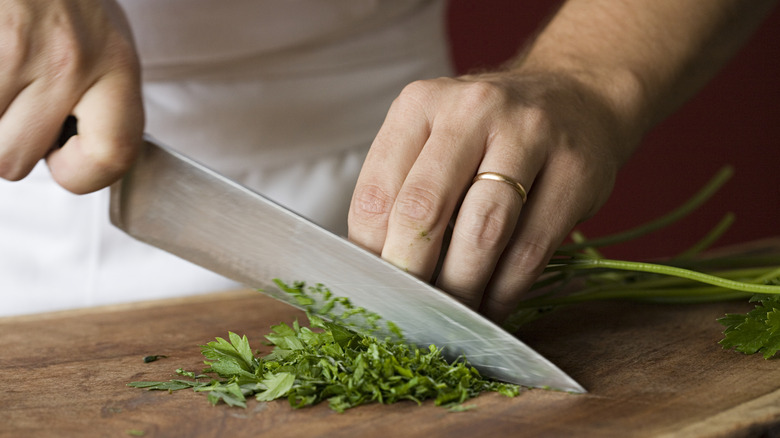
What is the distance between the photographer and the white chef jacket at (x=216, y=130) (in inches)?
57.3

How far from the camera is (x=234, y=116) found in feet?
4.95

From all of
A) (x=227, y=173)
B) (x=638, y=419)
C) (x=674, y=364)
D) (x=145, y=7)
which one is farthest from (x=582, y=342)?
(x=145, y=7)

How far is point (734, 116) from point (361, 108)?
2.66 m

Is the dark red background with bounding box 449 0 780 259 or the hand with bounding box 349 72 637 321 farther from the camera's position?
the dark red background with bounding box 449 0 780 259

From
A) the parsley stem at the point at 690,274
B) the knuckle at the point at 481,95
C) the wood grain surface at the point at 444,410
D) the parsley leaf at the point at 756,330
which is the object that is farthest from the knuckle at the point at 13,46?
the parsley leaf at the point at 756,330

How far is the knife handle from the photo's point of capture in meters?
0.94

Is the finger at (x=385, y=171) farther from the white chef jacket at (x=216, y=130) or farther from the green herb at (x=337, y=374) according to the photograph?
the white chef jacket at (x=216, y=130)

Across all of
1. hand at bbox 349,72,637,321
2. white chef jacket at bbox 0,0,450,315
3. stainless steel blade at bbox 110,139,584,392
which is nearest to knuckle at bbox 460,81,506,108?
hand at bbox 349,72,637,321

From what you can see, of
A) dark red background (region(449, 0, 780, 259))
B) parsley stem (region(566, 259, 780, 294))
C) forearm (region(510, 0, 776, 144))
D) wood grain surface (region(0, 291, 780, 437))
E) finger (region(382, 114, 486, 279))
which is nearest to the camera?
wood grain surface (region(0, 291, 780, 437))

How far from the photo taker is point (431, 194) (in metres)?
0.84

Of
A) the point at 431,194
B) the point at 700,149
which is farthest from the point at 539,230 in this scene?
the point at 700,149

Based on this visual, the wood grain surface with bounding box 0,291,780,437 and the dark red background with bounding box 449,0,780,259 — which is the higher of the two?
the wood grain surface with bounding box 0,291,780,437

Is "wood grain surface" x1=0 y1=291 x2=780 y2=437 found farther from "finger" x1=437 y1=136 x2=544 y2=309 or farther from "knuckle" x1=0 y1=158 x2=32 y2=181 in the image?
"knuckle" x1=0 y1=158 x2=32 y2=181

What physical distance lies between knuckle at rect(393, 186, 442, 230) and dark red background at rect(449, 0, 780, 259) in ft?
8.94
